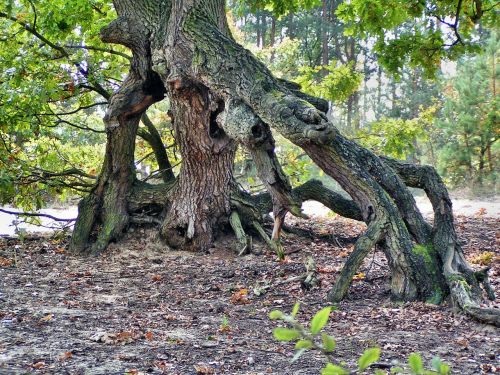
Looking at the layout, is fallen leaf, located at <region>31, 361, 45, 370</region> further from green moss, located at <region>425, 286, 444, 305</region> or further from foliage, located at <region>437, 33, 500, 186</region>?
foliage, located at <region>437, 33, 500, 186</region>

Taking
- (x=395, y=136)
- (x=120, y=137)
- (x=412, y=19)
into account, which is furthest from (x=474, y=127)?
(x=120, y=137)

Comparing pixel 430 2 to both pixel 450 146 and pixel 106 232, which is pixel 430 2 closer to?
pixel 106 232

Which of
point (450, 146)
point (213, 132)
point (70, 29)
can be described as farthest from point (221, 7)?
point (450, 146)

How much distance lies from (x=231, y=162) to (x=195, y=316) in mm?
4331

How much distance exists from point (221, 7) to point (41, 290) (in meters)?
4.69

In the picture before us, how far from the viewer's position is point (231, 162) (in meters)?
9.92

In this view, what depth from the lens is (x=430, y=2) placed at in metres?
10.7

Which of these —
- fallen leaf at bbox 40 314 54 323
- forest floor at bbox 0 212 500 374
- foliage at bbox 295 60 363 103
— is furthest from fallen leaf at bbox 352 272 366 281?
foliage at bbox 295 60 363 103

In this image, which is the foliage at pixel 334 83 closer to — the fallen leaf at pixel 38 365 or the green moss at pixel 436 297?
the green moss at pixel 436 297

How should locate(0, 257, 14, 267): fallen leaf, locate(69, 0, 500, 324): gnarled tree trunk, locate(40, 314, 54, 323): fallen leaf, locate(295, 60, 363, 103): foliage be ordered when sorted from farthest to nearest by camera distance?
locate(295, 60, 363, 103): foliage < locate(0, 257, 14, 267): fallen leaf < locate(69, 0, 500, 324): gnarled tree trunk < locate(40, 314, 54, 323): fallen leaf

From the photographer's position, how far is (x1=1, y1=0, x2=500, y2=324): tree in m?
6.19

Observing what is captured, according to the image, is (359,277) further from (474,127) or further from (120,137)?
(474,127)

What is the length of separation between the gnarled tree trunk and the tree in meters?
0.01

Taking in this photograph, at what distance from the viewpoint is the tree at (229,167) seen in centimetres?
619
